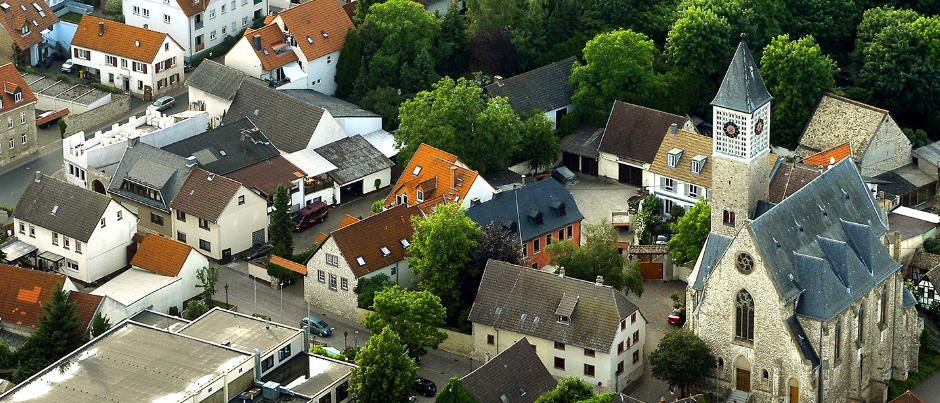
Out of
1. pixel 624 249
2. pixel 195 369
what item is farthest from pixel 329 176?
pixel 195 369

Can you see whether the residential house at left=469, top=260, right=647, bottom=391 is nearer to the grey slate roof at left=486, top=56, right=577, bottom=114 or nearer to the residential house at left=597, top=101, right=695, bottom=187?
the residential house at left=597, top=101, right=695, bottom=187

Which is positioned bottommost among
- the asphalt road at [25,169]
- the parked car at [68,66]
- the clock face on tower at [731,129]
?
the asphalt road at [25,169]

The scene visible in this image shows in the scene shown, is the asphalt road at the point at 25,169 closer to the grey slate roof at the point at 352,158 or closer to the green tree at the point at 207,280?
the grey slate roof at the point at 352,158

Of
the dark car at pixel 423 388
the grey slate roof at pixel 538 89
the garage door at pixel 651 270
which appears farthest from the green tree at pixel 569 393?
the grey slate roof at pixel 538 89

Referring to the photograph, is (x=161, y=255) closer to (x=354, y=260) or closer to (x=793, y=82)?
(x=354, y=260)

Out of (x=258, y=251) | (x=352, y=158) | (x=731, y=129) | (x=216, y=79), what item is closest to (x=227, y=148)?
(x=352, y=158)

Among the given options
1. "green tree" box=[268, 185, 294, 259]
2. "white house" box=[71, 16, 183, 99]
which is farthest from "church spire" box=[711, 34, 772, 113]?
"white house" box=[71, 16, 183, 99]
